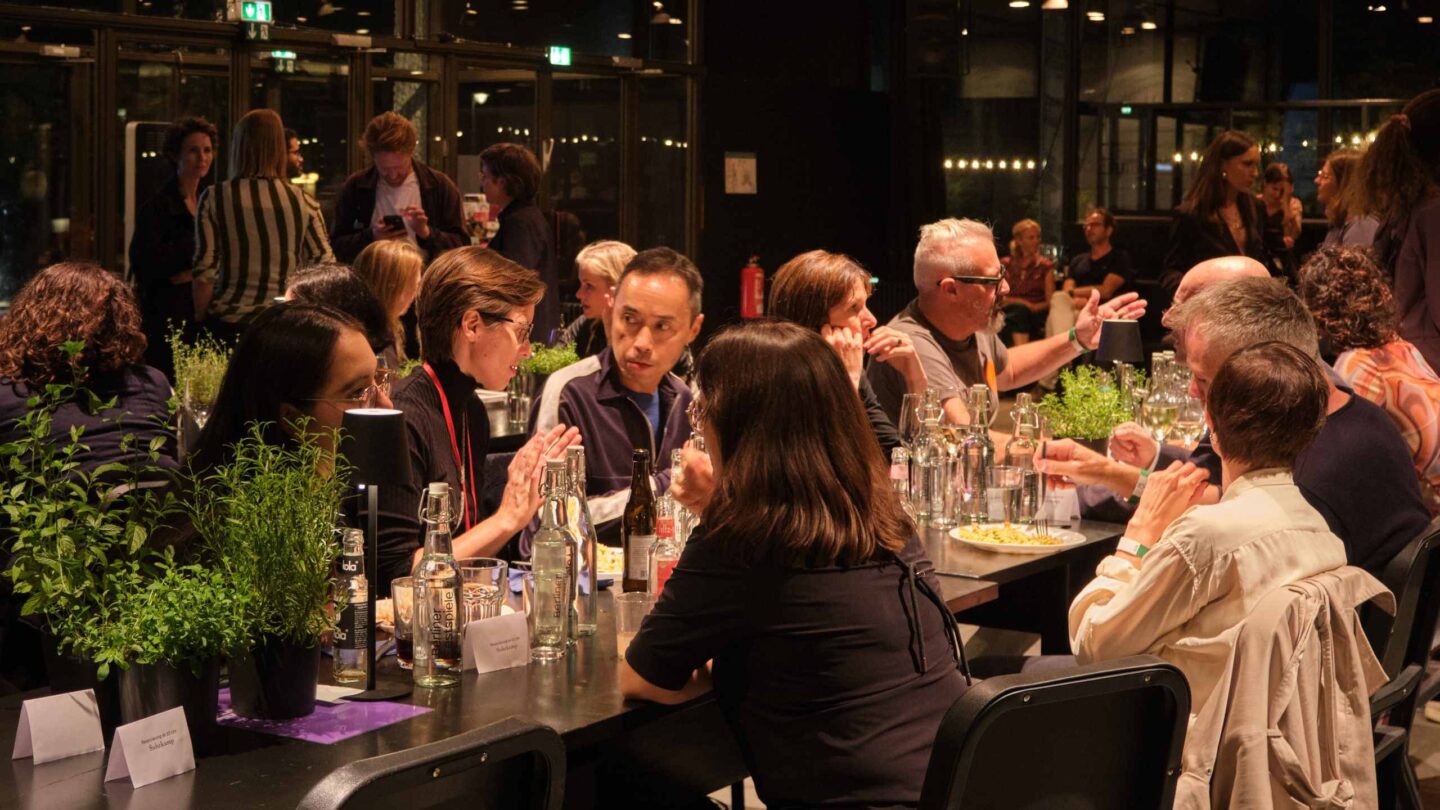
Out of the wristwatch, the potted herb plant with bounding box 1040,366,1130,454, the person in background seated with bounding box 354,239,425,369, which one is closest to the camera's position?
the wristwatch

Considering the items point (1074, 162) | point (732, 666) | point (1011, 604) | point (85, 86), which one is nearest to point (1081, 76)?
point (1074, 162)

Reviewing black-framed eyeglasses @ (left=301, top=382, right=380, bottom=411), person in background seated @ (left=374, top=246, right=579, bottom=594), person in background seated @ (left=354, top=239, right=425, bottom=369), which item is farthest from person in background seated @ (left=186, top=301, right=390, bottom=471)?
person in background seated @ (left=354, top=239, right=425, bottom=369)

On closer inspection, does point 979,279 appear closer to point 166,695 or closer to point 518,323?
point 518,323

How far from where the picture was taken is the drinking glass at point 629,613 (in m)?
2.59

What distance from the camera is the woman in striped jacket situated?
693 centimetres

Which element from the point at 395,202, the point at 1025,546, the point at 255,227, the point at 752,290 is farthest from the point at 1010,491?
the point at 752,290

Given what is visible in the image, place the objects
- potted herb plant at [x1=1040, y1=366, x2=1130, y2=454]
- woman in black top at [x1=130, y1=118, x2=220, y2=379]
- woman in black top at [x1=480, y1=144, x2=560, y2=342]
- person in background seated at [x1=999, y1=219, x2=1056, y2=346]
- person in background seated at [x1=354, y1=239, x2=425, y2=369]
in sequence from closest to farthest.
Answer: potted herb plant at [x1=1040, y1=366, x2=1130, y2=454], person in background seated at [x1=354, y1=239, x2=425, y2=369], woman in black top at [x1=130, y1=118, x2=220, y2=379], woman in black top at [x1=480, y1=144, x2=560, y2=342], person in background seated at [x1=999, y1=219, x2=1056, y2=346]

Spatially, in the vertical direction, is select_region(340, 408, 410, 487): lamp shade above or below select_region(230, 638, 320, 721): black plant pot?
above

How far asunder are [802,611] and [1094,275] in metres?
10.4

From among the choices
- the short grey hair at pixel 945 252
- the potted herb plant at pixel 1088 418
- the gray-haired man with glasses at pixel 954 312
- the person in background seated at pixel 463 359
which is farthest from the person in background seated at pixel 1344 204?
the person in background seated at pixel 463 359

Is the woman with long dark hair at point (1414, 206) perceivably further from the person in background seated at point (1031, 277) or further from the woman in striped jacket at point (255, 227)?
the person in background seated at point (1031, 277)

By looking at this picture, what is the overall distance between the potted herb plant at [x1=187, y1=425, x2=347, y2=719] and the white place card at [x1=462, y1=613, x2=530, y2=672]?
0.90 ft

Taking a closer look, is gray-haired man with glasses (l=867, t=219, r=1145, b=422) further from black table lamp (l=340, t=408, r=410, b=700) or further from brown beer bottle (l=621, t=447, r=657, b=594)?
black table lamp (l=340, t=408, r=410, b=700)

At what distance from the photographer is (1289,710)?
2473 millimetres
